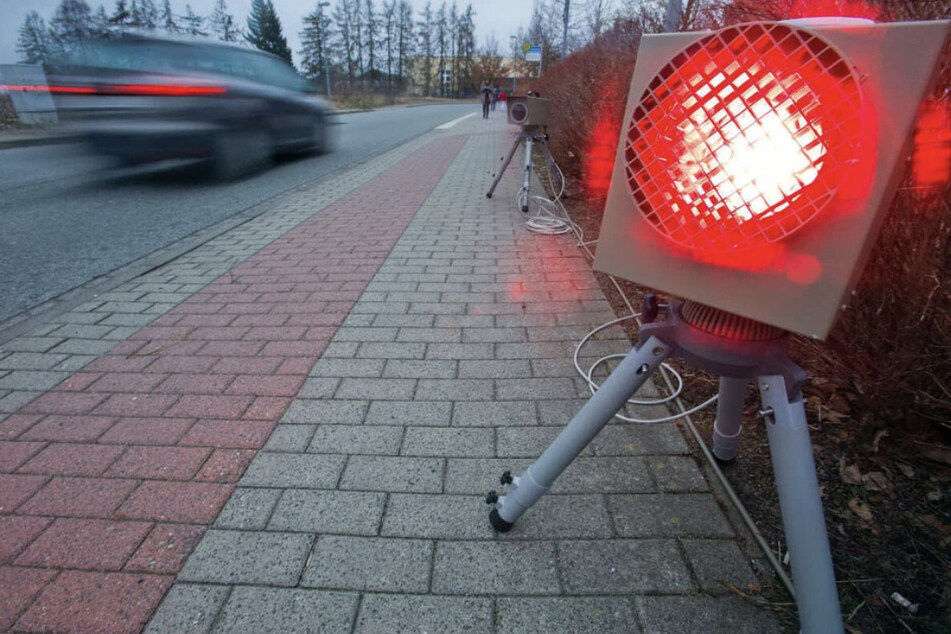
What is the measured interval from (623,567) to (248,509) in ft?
4.17

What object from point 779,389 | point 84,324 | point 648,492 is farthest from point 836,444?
point 84,324

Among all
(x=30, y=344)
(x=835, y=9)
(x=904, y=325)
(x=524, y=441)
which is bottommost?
(x=30, y=344)

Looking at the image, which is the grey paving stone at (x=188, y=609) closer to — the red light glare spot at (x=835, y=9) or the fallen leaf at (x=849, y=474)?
the fallen leaf at (x=849, y=474)

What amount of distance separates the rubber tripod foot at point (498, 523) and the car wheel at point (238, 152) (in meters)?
7.33

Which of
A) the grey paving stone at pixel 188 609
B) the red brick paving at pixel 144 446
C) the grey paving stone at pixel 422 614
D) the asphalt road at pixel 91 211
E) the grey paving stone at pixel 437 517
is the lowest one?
the asphalt road at pixel 91 211

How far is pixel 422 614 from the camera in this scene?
4.86 ft

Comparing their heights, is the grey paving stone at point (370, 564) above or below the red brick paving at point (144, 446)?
above

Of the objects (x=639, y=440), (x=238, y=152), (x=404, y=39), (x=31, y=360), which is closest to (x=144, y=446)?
(x=31, y=360)

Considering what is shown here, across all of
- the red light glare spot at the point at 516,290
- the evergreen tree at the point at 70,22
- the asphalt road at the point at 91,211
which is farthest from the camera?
the evergreen tree at the point at 70,22

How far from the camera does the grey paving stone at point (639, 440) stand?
83.7 inches

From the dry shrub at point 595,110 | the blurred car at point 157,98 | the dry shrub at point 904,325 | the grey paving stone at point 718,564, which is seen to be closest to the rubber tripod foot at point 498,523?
the grey paving stone at point 718,564

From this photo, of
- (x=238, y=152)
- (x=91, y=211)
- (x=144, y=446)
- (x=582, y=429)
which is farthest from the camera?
(x=238, y=152)

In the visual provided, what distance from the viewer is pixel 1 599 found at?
1.54m

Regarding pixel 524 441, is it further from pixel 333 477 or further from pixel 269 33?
pixel 269 33
